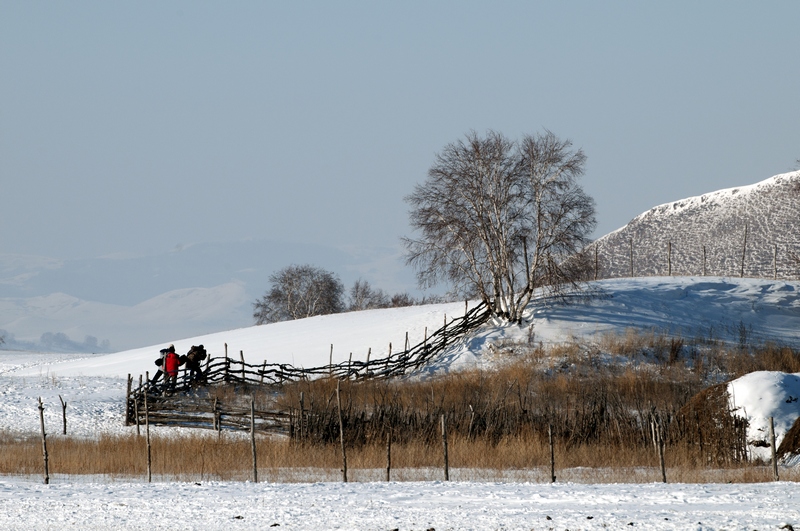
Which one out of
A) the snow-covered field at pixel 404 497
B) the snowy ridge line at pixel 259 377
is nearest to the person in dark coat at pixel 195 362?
the snowy ridge line at pixel 259 377

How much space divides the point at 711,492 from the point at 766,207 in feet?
358

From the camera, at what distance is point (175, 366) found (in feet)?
124

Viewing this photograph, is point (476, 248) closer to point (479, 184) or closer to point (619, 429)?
point (479, 184)

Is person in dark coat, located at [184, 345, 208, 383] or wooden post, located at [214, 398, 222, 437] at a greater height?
person in dark coat, located at [184, 345, 208, 383]

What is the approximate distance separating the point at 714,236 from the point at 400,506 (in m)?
106

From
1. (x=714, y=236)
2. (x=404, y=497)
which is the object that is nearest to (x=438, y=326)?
(x=404, y=497)

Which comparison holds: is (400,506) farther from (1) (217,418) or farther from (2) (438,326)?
(2) (438,326)

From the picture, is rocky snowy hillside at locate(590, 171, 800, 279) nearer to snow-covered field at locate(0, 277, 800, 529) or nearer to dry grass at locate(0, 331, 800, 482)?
snow-covered field at locate(0, 277, 800, 529)

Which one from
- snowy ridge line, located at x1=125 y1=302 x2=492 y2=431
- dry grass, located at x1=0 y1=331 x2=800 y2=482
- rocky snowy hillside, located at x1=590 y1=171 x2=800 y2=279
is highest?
rocky snowy hillside, located at x1=590 y1=171 x2=800 y2=279

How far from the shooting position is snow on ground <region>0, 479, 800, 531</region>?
1490 cm

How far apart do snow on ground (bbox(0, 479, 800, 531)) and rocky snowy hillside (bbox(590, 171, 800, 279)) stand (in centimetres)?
7738

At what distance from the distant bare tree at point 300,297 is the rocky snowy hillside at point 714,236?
25274 mm

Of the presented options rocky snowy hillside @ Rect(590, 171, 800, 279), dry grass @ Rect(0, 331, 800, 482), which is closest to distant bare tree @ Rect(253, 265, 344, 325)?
rocky snowy hillside @ Rect(590, 171, 800, 279)

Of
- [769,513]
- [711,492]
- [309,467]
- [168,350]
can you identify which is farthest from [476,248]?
[769,513]
